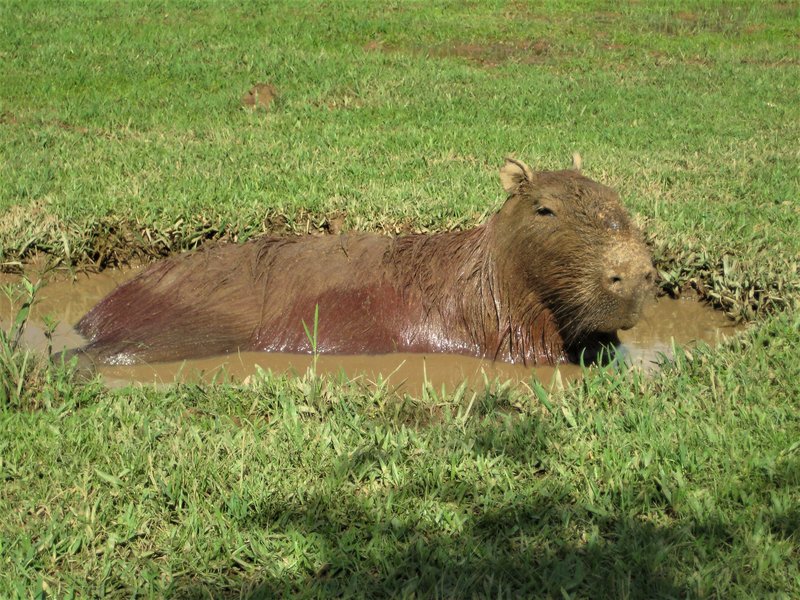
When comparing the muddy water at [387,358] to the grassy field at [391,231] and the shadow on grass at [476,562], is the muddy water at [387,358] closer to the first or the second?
the grassy field at [391,231]

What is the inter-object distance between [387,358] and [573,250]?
1.11 meters

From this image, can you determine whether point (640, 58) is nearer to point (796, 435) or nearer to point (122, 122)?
point (122, 122)

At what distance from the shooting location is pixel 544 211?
503 centimetres

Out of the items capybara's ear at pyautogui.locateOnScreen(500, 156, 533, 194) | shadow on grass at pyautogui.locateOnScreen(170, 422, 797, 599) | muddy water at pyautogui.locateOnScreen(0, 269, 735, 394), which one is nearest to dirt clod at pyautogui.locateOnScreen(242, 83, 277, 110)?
muddy water at pyautogui.locateOnScreen(0, 269, 735, 394)

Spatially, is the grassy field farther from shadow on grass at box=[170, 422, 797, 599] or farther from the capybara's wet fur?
the capybara's wet fur

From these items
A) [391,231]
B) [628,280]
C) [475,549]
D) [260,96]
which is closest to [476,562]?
[475,549]

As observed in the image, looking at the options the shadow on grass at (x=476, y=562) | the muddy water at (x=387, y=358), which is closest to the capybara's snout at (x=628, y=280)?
the muddy water at (x=387, y=358)

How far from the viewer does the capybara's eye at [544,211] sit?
499 cm

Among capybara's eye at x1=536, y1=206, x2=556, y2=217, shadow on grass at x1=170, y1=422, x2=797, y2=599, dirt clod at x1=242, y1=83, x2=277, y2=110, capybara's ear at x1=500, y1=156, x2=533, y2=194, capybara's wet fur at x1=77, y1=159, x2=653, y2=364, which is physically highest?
capybara's ear at x1=500, y1=156, x2=533, y2=194

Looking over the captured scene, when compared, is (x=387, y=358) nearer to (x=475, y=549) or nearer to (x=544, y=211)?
(x=544, y=211)

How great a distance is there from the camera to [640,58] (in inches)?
492

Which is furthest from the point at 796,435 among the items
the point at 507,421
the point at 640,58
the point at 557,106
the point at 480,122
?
the point at 640,58

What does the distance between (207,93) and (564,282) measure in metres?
6.31

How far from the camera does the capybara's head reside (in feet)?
15.3
